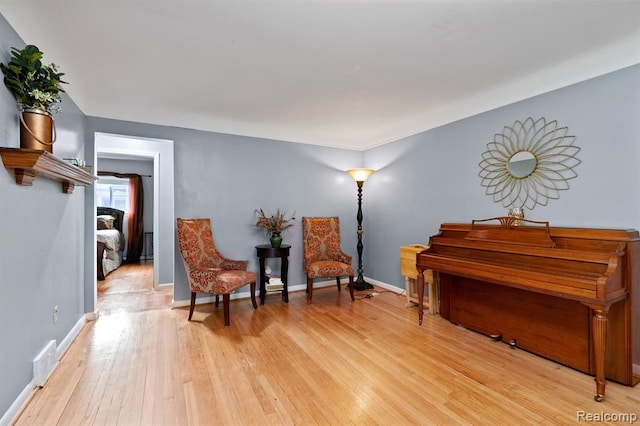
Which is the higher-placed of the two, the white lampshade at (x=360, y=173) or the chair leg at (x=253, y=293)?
the white lampshade at (x=360, y=173)

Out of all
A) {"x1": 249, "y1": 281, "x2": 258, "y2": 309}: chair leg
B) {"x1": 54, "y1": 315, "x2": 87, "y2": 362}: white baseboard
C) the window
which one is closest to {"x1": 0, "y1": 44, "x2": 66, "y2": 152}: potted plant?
{"x1": 54, "y1": 315, "x2": 87, "y2": 362}: white baseboard

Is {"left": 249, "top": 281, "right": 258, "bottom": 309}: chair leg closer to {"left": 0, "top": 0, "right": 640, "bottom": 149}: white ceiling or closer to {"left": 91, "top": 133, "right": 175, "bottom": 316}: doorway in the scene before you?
{"left": 91, "top": 133, "right": 175, "bottom": 316}: doorway

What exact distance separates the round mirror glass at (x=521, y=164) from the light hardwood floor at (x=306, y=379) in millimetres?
1565

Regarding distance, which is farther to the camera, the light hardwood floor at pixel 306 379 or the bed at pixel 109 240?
the bed at pixel 109 240

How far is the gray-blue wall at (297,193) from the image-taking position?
5.93ft

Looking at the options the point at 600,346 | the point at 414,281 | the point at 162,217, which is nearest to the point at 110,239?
the point at 162,217

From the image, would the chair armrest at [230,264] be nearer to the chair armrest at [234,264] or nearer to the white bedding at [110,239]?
the chair armrest at [234,264]

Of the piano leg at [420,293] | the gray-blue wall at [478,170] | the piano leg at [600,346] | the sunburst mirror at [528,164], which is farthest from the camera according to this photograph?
the piano leg at [420,293]

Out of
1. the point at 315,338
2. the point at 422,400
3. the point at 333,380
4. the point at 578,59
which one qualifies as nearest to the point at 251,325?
the point at 315,338

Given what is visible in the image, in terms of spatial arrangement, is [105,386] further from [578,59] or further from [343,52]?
[578,59]

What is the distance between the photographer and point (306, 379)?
208 centimetres

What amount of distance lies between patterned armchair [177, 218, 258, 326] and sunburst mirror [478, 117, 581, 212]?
→ 9.17 feet

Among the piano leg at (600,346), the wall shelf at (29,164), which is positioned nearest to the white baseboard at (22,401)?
the wall shelf at (29,164)

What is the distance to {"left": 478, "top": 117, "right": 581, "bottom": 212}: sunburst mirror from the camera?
254cm
